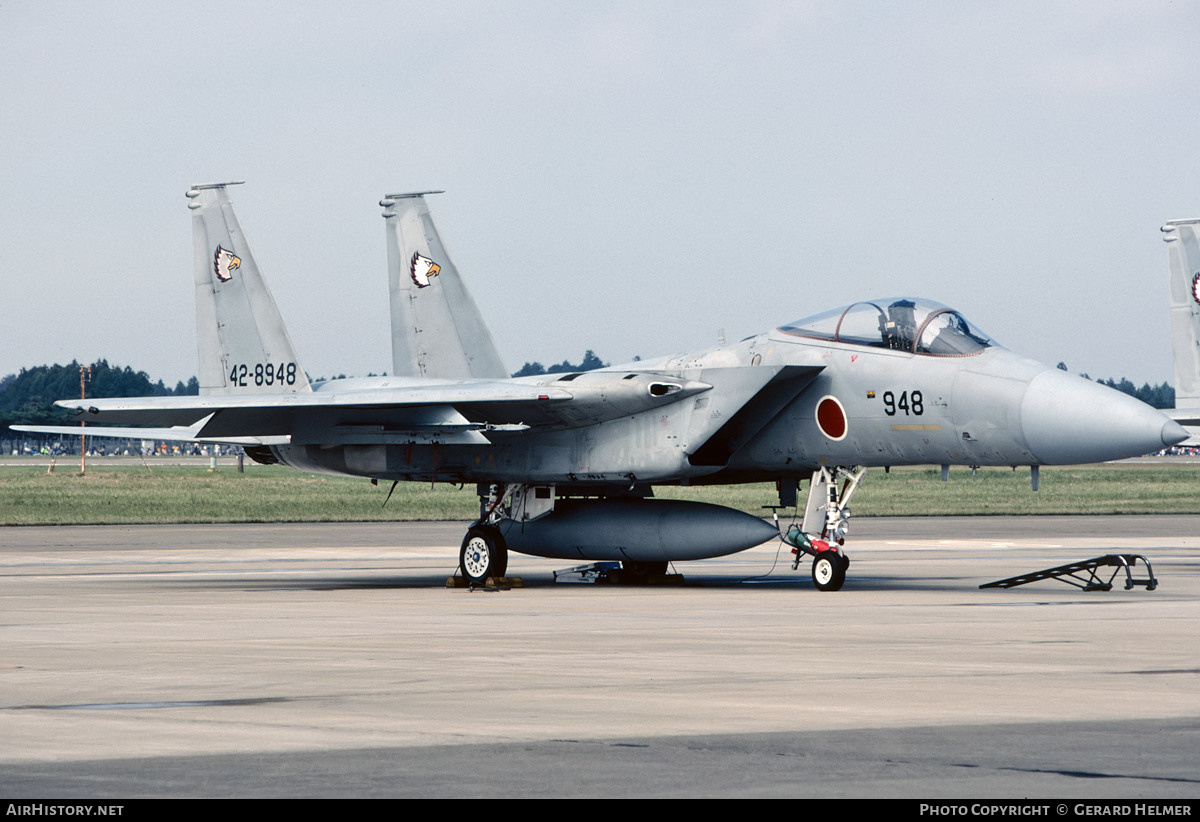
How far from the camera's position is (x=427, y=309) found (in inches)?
900

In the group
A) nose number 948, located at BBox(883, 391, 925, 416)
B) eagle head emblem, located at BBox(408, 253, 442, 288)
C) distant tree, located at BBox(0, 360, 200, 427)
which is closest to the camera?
nose number 948, located at BBox(883, 391, 925, 416)

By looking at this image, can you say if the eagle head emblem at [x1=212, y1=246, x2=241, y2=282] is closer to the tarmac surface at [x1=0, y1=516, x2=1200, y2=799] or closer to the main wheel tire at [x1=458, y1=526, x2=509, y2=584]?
the tarmac surface at [x1=0, y1=516, x2=1200, y2=799]

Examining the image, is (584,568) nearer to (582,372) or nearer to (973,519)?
(582,372)

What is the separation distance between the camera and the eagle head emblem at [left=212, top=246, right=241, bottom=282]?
22.8 meters

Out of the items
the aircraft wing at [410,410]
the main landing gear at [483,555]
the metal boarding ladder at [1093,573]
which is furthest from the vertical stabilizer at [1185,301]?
the main landing gear at [483,555]

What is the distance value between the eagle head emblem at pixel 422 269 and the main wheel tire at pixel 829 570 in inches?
308

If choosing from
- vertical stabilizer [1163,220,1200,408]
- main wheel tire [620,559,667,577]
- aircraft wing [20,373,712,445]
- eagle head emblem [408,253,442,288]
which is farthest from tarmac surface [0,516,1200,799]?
eagle head emblem [408,253,442,288]

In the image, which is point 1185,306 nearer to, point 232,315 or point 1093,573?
point 1093,573

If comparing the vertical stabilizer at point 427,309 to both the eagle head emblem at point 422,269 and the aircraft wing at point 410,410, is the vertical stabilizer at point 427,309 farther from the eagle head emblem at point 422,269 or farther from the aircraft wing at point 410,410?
the aircraft wing at point 410,410

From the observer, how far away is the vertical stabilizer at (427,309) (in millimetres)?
22719

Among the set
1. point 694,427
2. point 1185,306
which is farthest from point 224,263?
point 1185,306

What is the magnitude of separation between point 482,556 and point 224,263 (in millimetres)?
6353

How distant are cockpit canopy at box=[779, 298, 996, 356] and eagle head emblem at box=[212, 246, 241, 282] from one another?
8.87m

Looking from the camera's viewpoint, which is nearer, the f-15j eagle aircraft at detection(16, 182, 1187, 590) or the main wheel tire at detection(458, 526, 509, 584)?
the f-15j eagle aircraft at detection(16, 182, 1187, 590)
